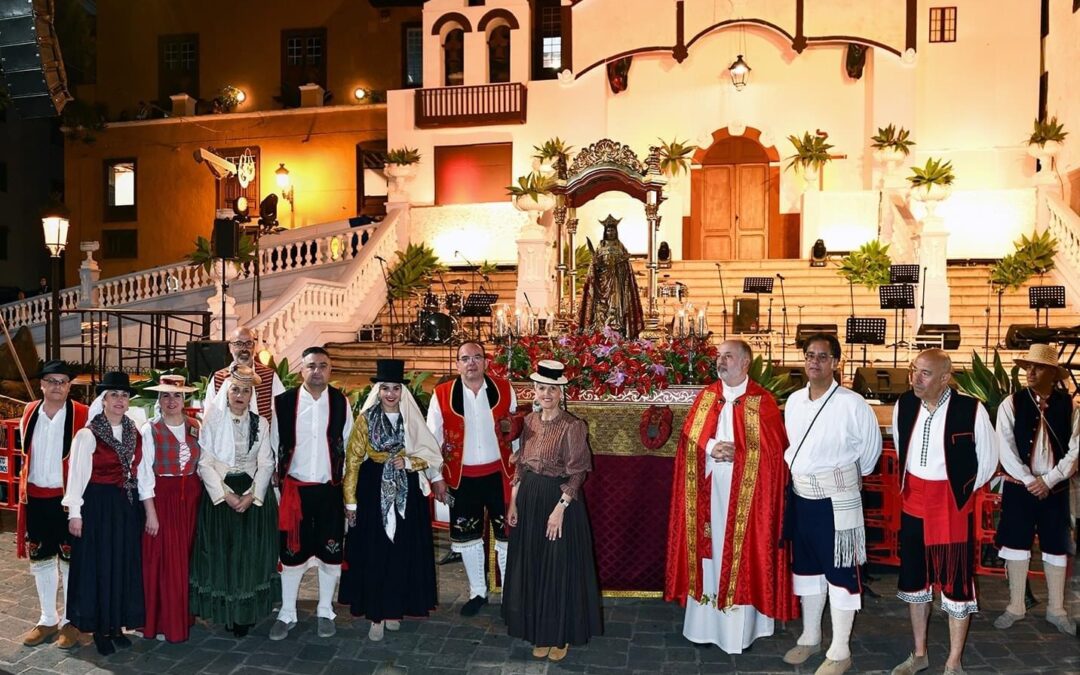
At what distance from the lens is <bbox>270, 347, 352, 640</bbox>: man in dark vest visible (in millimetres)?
5715

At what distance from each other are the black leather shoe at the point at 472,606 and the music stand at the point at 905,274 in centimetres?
1078

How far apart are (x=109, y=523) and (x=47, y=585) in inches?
33.4

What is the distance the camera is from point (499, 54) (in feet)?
72.8

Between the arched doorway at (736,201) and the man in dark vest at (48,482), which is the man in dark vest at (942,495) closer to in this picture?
the man in dark vest at (48,482)

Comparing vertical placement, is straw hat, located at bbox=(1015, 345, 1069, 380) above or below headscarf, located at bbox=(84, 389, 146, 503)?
above

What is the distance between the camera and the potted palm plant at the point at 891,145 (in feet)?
61.3

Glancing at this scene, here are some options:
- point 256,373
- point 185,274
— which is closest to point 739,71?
point 185,274

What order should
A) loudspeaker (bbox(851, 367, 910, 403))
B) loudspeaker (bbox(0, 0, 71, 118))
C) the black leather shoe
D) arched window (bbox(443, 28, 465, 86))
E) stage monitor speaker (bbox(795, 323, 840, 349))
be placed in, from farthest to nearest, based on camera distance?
arched window (bbox(443, 28, 465, 86))
stage monitor speaker (bbox(795, 323, 840, 349))
loudspeaker (bbox(851, 367, 910, 403))
loudspeaker (bbox(0, 0, 71, 118))
the black leather shoe

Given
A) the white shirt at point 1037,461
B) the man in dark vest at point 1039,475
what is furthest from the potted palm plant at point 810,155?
the white shirt at point 1037,461

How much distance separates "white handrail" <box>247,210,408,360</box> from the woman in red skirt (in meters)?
8.51

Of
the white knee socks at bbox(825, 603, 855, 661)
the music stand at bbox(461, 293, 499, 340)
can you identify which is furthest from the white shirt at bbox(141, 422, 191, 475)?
the music stand at bbox(461, 293, 499, 340)

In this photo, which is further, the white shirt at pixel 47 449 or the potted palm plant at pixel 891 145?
the potted palm plant at pixel 891 145

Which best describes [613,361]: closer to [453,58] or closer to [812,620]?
[812,620]

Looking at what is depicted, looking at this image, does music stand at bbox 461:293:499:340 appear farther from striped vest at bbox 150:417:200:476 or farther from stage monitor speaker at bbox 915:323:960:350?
striped vest at bbox 150:417:200:476
